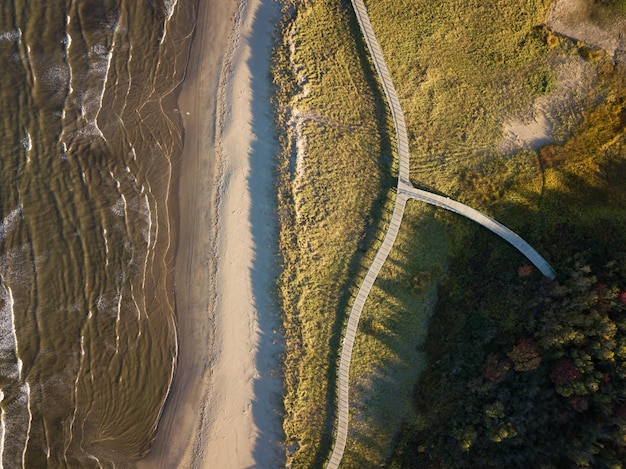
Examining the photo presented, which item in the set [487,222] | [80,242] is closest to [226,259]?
[80,242]

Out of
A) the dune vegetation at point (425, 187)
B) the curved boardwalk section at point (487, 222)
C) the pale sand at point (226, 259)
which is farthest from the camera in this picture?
the pale sand at point (226, 259)

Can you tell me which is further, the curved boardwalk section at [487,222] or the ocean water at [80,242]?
the ocean water at [80,242]

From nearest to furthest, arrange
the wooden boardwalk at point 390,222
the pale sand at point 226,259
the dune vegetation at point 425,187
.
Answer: the dune vegetation at point 425,187
the wooden boardwalk at point 390,222
the pale sand at point 226,259

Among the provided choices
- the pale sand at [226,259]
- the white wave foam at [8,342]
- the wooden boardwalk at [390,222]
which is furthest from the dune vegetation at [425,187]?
the white wave foam at [8,342]

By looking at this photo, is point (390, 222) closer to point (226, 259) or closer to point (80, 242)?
point (226, 259)

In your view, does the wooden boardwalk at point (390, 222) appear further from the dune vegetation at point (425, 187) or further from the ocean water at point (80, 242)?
the ocean water at point (80, 242)

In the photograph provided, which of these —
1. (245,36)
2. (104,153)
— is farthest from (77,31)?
(245,36)
